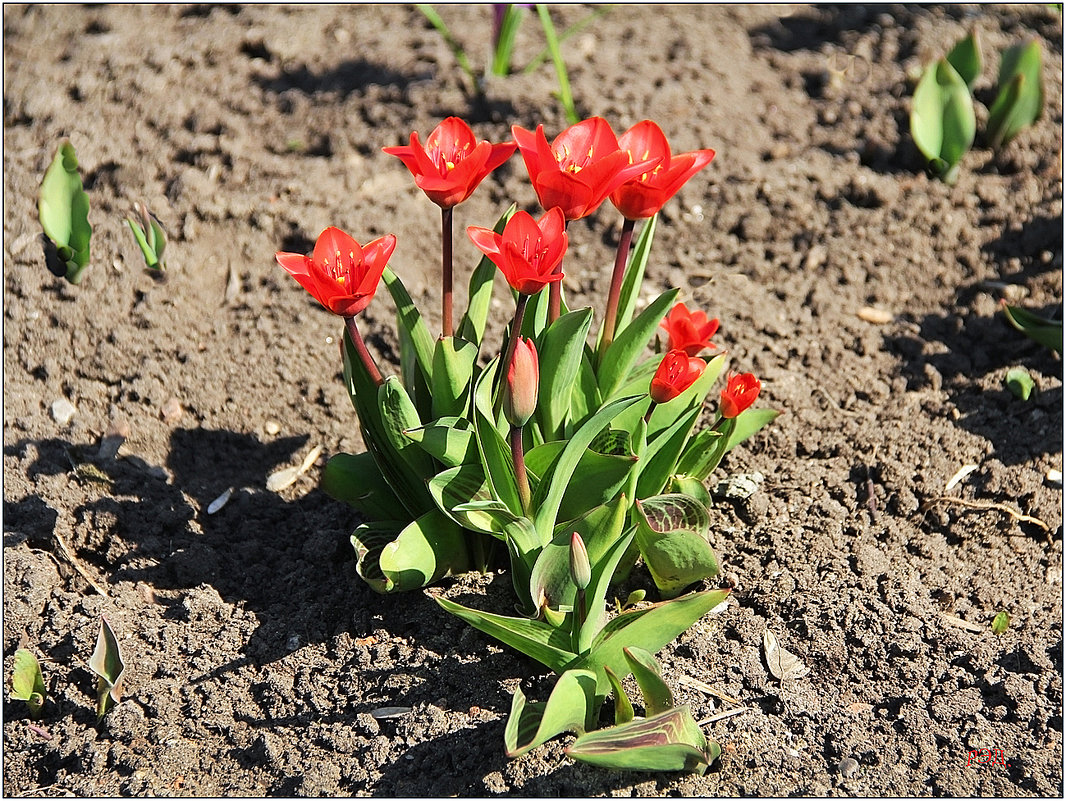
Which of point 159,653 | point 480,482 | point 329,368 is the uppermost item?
point 480,482

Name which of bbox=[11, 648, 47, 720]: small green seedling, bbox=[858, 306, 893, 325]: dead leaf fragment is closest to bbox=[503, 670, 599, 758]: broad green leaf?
bbox=[11, 648, 47, 720]: small green seedling

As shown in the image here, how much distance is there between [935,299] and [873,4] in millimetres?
1806

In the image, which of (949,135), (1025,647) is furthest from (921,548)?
(949,135)

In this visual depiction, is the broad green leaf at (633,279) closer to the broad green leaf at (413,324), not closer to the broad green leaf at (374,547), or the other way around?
the broad green leaf at (413,324)

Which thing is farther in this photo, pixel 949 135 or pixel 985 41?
pixel 985 41

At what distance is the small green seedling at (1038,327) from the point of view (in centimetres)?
294

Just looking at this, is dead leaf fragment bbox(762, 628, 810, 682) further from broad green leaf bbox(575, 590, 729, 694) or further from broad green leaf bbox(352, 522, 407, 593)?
broad green leaf bbox(352, 522, 407, 593)

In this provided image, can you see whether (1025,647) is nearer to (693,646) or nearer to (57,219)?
(693,646)

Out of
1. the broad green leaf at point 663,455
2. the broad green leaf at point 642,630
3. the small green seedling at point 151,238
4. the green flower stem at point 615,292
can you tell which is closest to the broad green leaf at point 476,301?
the green flower stem at point 615,292

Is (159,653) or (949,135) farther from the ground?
(949,135)

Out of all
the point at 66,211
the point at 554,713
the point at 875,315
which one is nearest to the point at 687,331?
the point at 554,713

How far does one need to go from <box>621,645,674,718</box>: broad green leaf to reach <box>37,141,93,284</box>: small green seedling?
86.0 inches

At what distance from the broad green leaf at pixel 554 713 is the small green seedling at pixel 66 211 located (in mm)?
2067

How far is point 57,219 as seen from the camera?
3008mm
